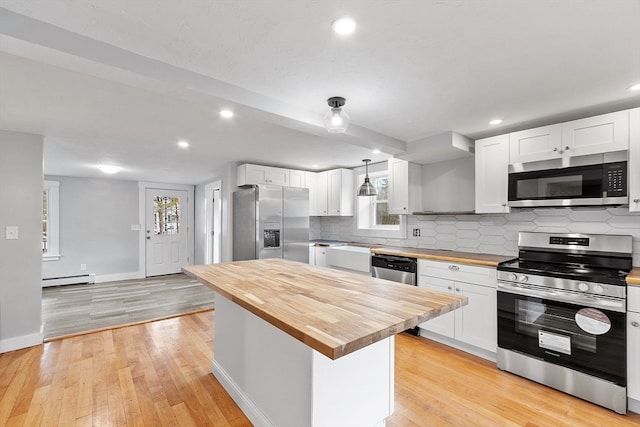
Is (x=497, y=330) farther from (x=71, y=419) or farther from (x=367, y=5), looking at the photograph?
(x=71, y=419)

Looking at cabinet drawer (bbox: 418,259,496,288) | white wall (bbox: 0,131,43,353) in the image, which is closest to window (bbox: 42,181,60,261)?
white wall (bbox: 0,131,43,353)

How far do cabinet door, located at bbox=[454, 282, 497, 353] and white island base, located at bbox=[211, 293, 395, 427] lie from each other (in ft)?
4.84

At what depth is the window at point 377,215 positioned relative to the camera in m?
4.57

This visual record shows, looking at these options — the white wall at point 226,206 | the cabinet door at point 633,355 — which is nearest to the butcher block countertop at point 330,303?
the cabinet door at point 633,355

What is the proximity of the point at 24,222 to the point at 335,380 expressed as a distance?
361cm

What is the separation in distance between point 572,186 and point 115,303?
5928 millimetres

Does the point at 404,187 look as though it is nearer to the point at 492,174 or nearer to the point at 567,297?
the point at 492,174

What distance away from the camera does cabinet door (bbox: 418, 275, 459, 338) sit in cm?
298

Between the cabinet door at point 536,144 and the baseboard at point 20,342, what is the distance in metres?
5.10

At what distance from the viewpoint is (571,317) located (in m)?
2.21

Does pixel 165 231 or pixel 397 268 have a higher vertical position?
pixel 165 231

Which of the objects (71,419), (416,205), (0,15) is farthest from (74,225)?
(416,205)

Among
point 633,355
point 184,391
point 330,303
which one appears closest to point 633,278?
point 633,355

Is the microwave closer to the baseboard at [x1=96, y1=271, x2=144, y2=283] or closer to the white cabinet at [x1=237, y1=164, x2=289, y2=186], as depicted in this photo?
the white cabinet at [x1=237, y1=164, x2=289, y2=186]
